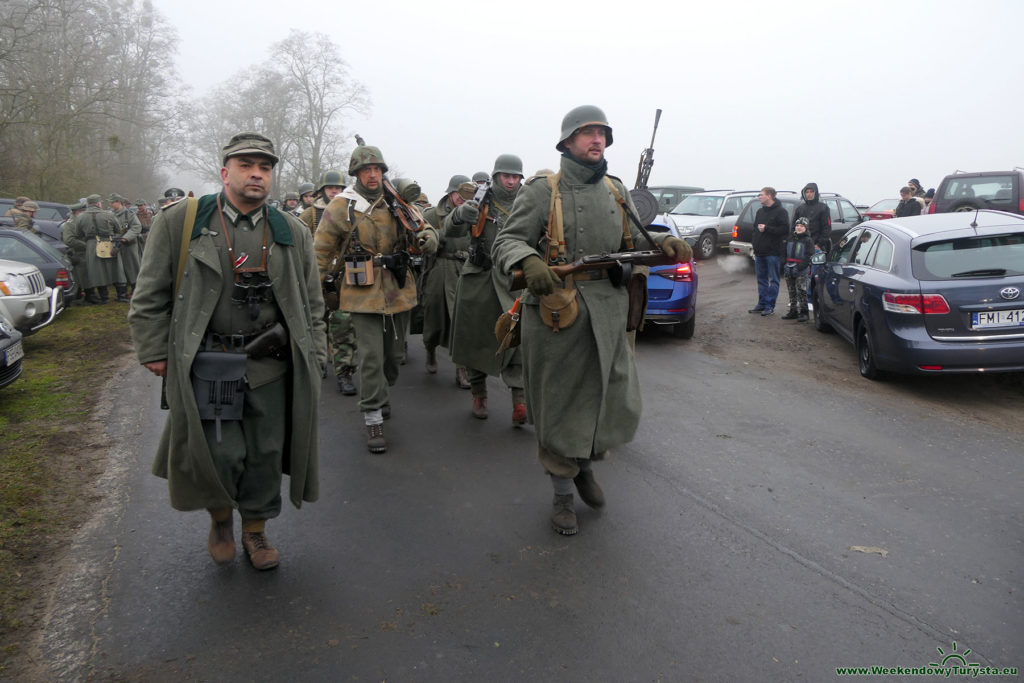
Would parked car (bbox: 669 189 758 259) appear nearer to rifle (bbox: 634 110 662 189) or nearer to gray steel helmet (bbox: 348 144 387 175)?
rifle (bbox: 634 110 662 189)

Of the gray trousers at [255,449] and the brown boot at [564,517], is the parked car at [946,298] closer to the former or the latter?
the brown boot at [564,517]

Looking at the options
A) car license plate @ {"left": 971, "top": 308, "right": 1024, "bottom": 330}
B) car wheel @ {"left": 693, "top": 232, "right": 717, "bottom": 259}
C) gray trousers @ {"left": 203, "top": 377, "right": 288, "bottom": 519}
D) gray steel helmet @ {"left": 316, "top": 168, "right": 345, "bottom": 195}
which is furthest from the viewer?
car wheel @ {"left": 693, "top": 232, "right": 717, "bottom": 259}

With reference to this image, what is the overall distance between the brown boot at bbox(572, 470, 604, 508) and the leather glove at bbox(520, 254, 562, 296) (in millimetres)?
1293

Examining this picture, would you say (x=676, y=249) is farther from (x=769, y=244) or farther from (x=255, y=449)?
(x=769, y=244)

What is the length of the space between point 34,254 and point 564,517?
11.2 metres

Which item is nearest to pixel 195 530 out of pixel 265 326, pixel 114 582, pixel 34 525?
pixel 114 582

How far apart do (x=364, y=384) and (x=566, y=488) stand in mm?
2085

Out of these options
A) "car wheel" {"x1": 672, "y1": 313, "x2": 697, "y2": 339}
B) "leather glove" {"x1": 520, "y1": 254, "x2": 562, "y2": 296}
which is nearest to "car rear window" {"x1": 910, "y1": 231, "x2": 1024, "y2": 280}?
"car wheel" {"x1": 672, "y1": 313, "x2": 697, "y2": 339}

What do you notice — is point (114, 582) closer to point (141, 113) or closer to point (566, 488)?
point (566, 488)

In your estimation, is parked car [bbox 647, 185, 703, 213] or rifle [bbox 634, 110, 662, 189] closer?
rifle [bbox 634, 110, 662, 189]

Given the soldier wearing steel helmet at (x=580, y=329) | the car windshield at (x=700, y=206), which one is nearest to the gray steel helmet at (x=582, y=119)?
the soldier wearing steel helmet at (x=580, y=329)

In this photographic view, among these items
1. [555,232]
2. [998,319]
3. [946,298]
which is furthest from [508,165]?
[998,319]

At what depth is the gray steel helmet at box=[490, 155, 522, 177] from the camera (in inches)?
239

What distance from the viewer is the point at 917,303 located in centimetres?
629
